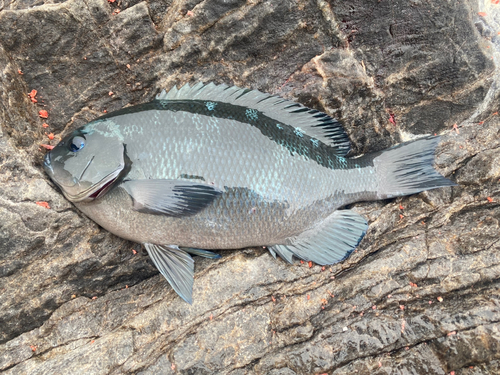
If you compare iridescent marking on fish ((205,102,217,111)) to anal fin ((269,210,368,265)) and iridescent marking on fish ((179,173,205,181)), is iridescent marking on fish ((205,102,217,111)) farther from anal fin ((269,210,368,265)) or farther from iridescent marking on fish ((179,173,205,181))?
anal fin ((269,210,368,265))

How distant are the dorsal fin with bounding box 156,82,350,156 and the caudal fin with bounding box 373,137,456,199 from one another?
296mm

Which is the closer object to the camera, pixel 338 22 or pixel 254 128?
pixel 254 128

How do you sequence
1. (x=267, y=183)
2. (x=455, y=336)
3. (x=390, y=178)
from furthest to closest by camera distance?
(x=390, y=178), (x=267, y=183), (x=455, y=336)

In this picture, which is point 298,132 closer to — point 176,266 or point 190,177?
point 190,177

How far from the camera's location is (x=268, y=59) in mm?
2469

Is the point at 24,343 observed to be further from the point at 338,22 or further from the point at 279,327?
the point at 338,22

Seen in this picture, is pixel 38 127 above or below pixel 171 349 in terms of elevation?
above

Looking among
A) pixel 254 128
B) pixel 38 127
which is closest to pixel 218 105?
pixel 254 128

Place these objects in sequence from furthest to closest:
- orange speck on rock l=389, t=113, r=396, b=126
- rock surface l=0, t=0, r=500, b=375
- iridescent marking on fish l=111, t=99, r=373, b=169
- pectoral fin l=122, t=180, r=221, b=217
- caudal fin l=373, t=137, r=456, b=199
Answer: orange speck on rock l=389, t=113, r=396, b=126 → caudal fin l=373, t=137, r=456, b=199 → iridescent marking on fish l=111, t=99, r=373, b=169 → pectoral fin l=122, t=180, r=221, b=217 → rock surface l=0, t=0, r=500, b=375

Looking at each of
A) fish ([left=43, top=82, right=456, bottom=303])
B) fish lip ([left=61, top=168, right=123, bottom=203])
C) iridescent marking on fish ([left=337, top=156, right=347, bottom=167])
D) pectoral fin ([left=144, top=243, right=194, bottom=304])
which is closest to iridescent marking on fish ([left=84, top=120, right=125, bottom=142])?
fish ([left=43, top=82, right=456, bottom=303])

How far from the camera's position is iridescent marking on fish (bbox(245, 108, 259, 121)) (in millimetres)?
2287

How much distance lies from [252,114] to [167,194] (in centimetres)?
78

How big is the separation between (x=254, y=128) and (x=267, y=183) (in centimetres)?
38

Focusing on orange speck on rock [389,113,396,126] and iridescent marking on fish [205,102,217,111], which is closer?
iridescent marking on fish [205,102,217,111]
